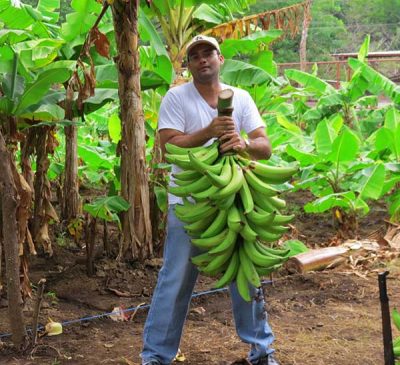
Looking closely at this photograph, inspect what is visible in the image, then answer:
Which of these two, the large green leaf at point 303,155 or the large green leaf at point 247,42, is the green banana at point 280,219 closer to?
Answer: the large green leaf at point 247,42

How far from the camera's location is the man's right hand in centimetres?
318

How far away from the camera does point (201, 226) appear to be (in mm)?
3283

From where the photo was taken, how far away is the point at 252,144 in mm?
3414

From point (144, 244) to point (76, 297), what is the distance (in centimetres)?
90

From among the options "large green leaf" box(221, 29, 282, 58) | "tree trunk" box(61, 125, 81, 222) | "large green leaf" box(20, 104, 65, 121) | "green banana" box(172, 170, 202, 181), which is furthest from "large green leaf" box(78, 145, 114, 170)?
"green banana" box(172, 170, 202, 181)

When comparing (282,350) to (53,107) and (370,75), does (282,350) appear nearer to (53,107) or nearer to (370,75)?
(53,107)

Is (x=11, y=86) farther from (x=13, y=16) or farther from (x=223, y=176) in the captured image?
(x=223, y=176)

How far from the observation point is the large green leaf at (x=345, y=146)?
22.8 ft

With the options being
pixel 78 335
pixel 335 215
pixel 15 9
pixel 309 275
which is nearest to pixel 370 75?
pixel 335 215

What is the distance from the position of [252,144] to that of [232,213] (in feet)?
1.36

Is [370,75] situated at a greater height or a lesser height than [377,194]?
greater

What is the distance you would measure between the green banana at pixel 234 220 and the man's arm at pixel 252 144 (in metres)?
0.30

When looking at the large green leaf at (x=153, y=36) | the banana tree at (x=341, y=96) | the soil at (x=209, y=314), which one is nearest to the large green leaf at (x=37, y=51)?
the large green leaf at (x=153, y=36)

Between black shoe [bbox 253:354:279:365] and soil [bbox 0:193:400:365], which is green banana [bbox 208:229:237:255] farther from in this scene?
soil [bbox 0:193:400:365]
